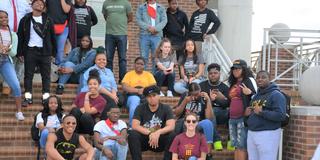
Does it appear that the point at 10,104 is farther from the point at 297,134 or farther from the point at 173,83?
the point at 297,134

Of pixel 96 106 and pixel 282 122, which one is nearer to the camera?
pixel 282 122

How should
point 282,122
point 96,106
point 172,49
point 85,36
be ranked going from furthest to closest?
point 172,49
point 85,36
point 96,106
point 282,122

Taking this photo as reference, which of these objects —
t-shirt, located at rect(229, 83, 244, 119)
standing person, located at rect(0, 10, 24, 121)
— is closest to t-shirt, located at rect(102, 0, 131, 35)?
standing person, located at rect(0, 10, 24, 121)

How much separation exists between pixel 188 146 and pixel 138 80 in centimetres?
217

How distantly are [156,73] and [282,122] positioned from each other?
3001 millimetres

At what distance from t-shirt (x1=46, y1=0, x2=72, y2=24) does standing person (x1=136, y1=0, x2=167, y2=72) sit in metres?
1.48

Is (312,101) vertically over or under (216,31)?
under

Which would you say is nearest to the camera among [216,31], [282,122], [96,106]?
[282,122]

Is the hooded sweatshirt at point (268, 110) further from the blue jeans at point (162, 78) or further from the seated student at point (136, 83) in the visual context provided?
the blue jeans at point (162, 78)

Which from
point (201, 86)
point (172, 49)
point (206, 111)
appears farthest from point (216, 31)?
point (206, 111)

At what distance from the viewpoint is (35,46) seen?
893 cm

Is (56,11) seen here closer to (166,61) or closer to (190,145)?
(166,61)

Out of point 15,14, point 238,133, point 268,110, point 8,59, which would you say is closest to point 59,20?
point 15,14

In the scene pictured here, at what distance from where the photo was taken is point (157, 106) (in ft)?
27.1
